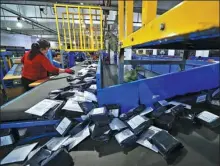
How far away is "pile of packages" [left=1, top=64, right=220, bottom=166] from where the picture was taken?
912mm

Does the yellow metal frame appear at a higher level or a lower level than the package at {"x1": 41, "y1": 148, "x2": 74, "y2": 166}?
higher

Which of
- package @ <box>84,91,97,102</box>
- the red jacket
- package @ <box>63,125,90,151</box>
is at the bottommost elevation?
package @ <box>63,125,90,151</box>

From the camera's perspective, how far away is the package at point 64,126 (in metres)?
1.08

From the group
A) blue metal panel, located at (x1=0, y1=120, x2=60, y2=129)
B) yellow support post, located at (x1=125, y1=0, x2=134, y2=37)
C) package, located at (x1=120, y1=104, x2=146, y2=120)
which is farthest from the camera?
package, located at (x1=120, y1=104, x2=146, y2=120)

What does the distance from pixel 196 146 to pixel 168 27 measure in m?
1.05

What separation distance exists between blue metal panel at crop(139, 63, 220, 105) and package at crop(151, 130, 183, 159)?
475 mm

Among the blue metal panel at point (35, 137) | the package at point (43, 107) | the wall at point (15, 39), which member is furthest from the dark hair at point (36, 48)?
the wall at point (15, 39)

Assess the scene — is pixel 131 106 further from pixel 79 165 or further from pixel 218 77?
pixel 218 77

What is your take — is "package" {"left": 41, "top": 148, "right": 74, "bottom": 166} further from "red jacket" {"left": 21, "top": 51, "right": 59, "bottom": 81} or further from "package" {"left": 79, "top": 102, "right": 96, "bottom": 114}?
"red jacket" {"left": 21, "top": 51, "right": 59, "bottom": 81}

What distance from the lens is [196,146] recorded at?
3.29 feet

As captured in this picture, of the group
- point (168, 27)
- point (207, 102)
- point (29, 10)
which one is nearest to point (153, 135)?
point (168, 27)

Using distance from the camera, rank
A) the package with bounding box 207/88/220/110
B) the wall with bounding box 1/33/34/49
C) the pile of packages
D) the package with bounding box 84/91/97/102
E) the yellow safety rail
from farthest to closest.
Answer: the wall with bounding box 1/33/34/49, the yellow safety rail, the package with bounding box 207/88/220/110, the package with bounding box 84/91/97/102, the pile of packages

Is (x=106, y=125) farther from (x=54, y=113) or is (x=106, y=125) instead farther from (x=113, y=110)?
(x=54, y=113)

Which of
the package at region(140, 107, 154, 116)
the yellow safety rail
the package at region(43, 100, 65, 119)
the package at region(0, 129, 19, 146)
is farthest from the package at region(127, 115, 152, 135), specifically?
the yellow safety rail
